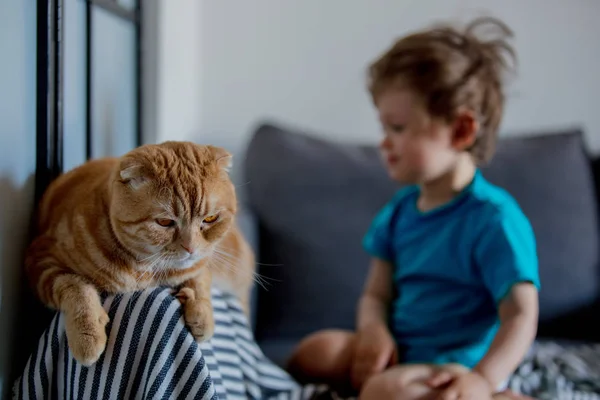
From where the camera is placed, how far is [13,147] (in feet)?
2.73

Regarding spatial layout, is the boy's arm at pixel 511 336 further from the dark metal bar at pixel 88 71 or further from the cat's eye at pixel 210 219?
the dark metal bar at pixel 88 71

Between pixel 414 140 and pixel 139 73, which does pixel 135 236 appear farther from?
pixel 139 73

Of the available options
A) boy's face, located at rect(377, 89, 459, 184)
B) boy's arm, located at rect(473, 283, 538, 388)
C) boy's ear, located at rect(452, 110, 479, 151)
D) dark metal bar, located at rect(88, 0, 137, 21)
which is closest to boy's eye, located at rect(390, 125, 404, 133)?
boy's face, located at rect(377, 89, 459, 184)

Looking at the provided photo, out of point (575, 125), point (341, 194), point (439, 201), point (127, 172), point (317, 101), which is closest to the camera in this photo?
point (127, 172)

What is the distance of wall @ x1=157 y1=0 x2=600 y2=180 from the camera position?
5.82 ft

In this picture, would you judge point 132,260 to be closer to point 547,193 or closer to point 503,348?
point 503,348

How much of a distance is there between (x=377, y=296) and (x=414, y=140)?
0.36 metres

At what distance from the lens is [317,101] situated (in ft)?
5.99

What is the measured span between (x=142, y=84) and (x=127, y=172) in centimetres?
72

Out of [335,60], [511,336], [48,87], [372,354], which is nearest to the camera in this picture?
[48,87]

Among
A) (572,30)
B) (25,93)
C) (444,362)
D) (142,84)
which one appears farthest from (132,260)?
(572,30)

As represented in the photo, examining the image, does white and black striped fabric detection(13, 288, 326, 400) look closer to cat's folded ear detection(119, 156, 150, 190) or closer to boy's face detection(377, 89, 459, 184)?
cat's folded ear detection(119, 156, 150, 190)

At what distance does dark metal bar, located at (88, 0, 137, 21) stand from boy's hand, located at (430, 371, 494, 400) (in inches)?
34.6

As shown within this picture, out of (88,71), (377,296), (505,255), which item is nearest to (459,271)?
(505,255)
